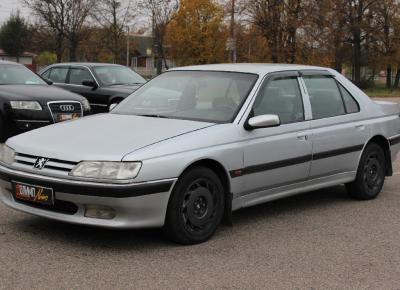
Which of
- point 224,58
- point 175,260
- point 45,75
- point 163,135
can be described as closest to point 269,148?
point 163,135

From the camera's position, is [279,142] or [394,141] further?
[394,141]

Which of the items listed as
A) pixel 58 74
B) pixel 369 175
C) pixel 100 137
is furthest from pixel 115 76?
pixel 100 137

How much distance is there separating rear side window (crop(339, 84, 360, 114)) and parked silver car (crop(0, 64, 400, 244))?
14 millimetres

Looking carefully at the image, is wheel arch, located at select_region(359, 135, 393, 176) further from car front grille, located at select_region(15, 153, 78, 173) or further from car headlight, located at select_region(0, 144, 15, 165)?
car headlight, located at select_region(0, 144, 15, 165)

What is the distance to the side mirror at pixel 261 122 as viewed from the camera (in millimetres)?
5430

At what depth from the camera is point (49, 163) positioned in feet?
15.8

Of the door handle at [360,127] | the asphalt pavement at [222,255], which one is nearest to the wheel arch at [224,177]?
the asphalt pavement at [222,255]

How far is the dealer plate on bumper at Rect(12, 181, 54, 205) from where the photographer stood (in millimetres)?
4797

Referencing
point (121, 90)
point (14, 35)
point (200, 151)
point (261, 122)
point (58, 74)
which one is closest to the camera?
point (200, 151)

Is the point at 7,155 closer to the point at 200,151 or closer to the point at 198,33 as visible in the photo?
the point at 200,151

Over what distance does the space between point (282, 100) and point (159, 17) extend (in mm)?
43785

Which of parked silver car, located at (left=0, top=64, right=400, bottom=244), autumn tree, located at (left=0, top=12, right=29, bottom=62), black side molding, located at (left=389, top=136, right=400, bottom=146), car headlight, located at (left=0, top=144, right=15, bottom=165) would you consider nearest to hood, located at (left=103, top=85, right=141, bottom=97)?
parked silver car, located at (left=0, top=64, right=400, bottom=244)

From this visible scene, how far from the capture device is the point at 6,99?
34.0 feet

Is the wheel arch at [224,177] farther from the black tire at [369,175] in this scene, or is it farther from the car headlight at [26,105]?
the car headlight at [26,105]
